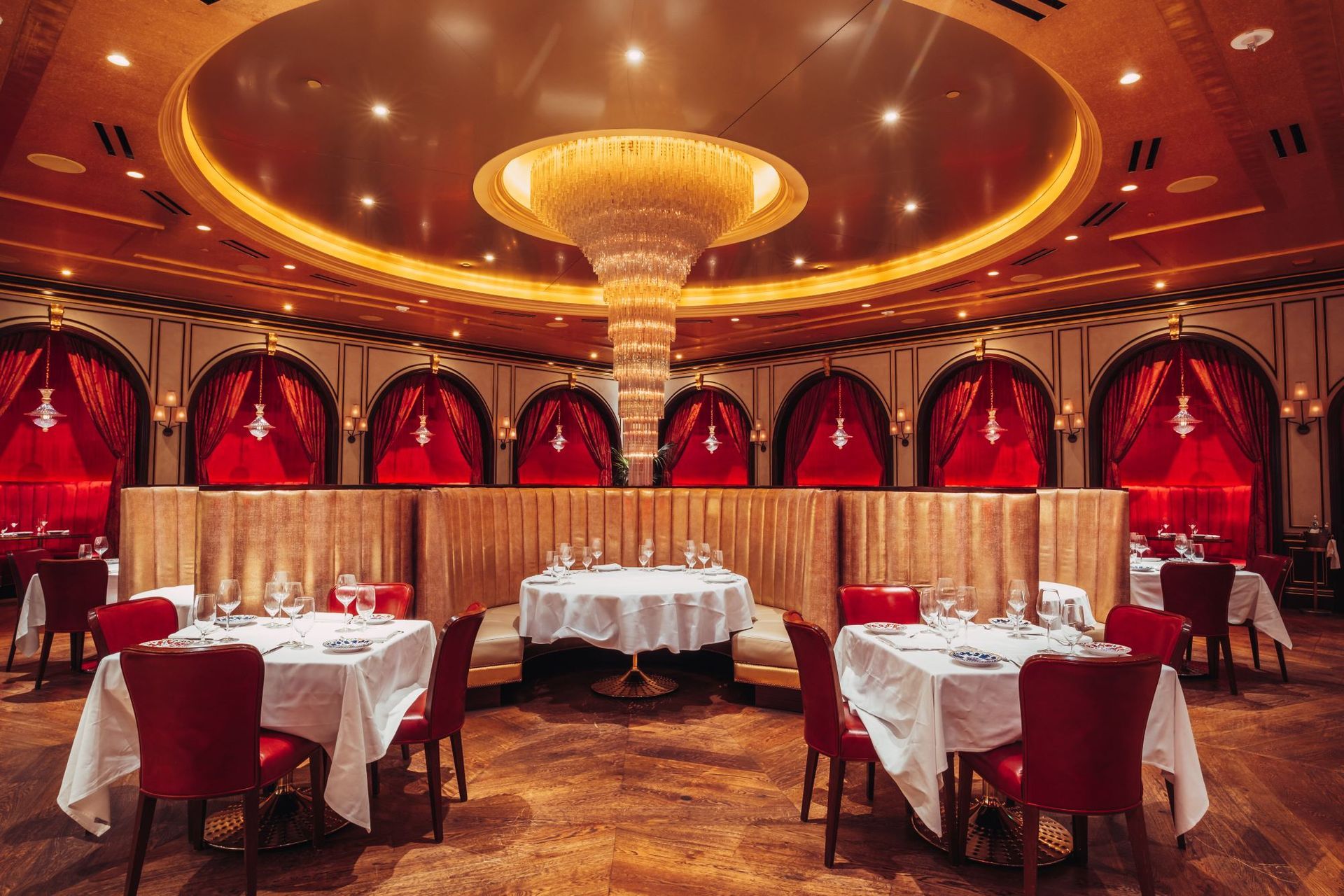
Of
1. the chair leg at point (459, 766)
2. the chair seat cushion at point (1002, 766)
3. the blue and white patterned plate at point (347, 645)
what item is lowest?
the chair leg at point (459, 766)

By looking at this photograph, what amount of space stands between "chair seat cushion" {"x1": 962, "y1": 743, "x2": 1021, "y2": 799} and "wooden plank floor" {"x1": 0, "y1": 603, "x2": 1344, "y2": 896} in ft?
1.38

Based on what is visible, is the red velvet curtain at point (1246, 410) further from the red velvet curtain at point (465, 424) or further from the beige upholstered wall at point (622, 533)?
the red velvet curtain at point (465, 424)

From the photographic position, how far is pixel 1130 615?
10.5 feet

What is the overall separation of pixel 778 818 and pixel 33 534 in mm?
8480

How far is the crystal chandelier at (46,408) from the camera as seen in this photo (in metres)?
7.79

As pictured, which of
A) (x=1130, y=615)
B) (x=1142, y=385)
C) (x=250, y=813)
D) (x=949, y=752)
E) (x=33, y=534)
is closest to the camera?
(x=250, y=813)

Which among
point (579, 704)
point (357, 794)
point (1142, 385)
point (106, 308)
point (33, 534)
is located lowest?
point (579, 704)

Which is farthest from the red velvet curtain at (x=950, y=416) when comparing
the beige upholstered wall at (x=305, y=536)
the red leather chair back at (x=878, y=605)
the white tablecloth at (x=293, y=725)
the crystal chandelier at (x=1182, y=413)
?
the white tablecloth at (x=293, y=725)

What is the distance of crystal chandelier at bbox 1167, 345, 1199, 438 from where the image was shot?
27.0 ft

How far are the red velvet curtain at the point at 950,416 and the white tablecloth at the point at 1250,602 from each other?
5274 mm

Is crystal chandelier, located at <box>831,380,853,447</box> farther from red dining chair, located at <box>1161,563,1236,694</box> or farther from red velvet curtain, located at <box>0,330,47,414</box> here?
red velvet curtain, located at <box>0,330,47,414</box>

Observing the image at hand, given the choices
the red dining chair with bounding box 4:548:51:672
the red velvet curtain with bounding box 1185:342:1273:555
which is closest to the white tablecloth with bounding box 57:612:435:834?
the red dining chair with bounding box 4:548:51:672

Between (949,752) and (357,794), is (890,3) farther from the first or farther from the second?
(357,794)

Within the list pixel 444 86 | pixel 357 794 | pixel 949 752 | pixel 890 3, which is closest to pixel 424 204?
pixel 444 86
